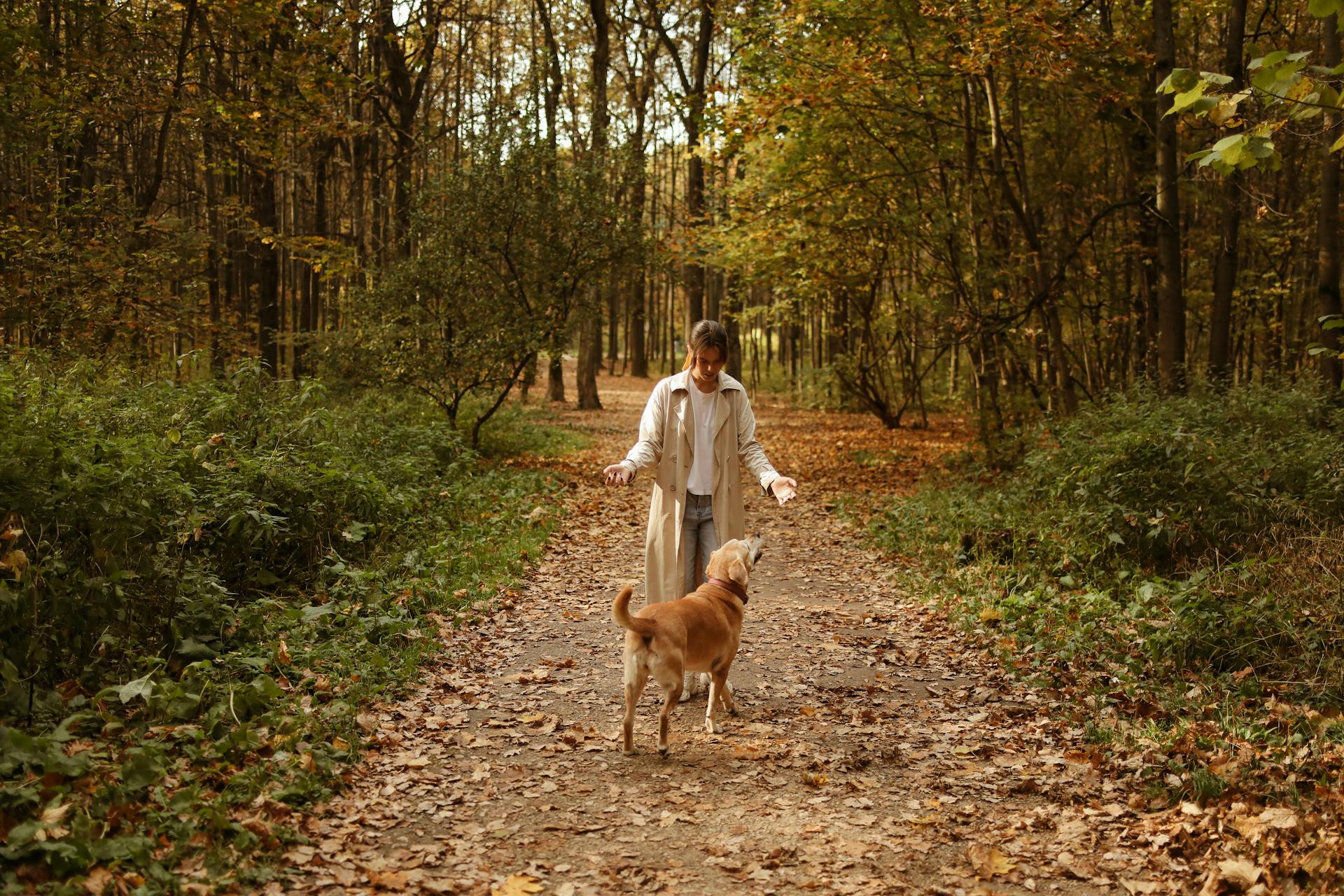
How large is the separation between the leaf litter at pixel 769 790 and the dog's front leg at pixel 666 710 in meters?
0.12

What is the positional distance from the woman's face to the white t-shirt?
0.11 m

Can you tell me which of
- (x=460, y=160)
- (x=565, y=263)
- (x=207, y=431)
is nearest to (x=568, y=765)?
(x=207, y=431)

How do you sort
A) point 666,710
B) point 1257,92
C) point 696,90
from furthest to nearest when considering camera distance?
1. point 696,90
2. point 666,710
3. point 1257,92

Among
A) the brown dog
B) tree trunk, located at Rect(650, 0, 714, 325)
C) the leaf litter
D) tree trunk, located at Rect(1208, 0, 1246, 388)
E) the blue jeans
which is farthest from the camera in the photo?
tree trunk, located at Rect(650, 0, 714, 325)

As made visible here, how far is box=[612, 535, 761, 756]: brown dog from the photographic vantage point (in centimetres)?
509

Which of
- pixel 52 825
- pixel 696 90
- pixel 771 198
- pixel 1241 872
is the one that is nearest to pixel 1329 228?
pixel 771 198

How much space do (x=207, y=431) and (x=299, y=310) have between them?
2588 cm

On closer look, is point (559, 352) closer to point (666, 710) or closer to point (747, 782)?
point (666, 710)

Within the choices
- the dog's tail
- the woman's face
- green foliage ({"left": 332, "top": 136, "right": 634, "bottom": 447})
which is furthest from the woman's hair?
green foliage ({"left": 332, "top": 136, "right": 634, "bottom": 447})

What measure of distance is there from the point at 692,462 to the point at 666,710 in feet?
5.35

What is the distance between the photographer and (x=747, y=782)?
5.19 m

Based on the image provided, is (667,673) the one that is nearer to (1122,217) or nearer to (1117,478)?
(1117,478)

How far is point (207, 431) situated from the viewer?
28.2 feet

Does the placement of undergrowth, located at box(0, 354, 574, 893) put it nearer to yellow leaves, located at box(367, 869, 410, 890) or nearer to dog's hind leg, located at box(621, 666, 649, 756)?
yellow leaves, located at box(367, 869, 410, 890)
